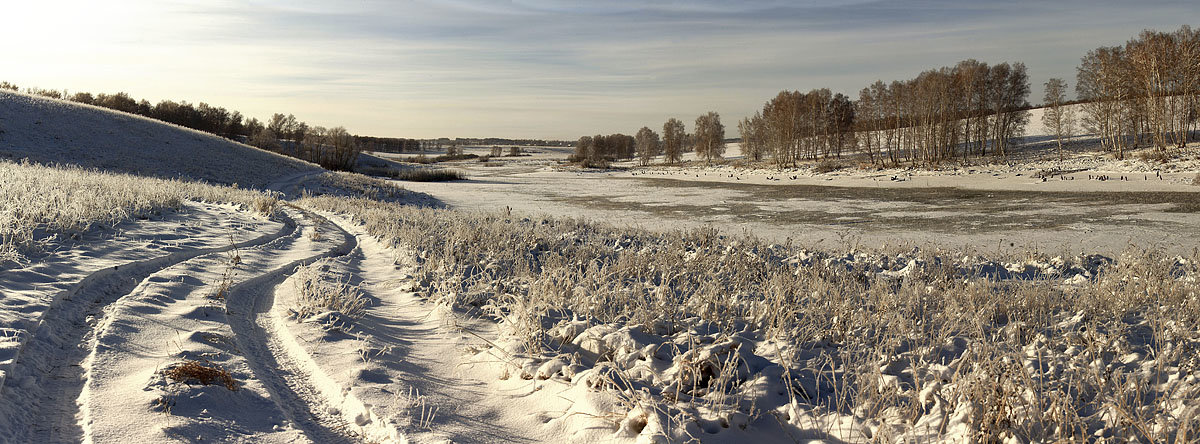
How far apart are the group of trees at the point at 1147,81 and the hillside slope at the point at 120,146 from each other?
5695cm

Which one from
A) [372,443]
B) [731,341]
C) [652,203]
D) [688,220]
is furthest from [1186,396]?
[652,203]

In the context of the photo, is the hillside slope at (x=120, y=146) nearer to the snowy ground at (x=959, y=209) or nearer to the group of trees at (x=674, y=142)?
the snowy ground at (x=959, y=209)

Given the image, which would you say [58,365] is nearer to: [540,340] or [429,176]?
[540,340]

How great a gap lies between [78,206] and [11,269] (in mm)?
4071

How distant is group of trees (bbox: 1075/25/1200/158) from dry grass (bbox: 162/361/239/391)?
5088 centimetres

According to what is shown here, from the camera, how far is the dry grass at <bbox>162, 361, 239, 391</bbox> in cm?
374

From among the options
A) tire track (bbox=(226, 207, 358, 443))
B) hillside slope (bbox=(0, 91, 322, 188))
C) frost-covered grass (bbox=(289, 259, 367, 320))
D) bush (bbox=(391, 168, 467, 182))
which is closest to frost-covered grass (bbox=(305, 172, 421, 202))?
hillside slope (bbox=(0, 91, 322, 188))

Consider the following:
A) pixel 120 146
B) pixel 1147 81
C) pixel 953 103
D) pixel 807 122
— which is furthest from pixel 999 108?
pixel 120 146

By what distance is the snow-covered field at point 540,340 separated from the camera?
3.30 meters

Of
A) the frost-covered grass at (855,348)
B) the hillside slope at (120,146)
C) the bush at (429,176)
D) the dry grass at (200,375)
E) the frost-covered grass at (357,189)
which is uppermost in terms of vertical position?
the hillside slope at (120,146)

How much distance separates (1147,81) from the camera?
1535 inches

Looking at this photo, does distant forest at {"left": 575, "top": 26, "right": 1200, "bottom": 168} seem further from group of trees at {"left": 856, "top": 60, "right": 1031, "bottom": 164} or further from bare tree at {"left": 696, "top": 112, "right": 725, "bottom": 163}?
bare tree at {"left": 696, "top": 112, "right": 725, "bottom": 163}

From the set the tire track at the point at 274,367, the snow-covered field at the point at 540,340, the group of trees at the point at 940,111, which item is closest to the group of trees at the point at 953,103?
the group of trees at the point at 940,111

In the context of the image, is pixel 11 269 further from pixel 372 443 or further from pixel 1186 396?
pixel 1186 396
